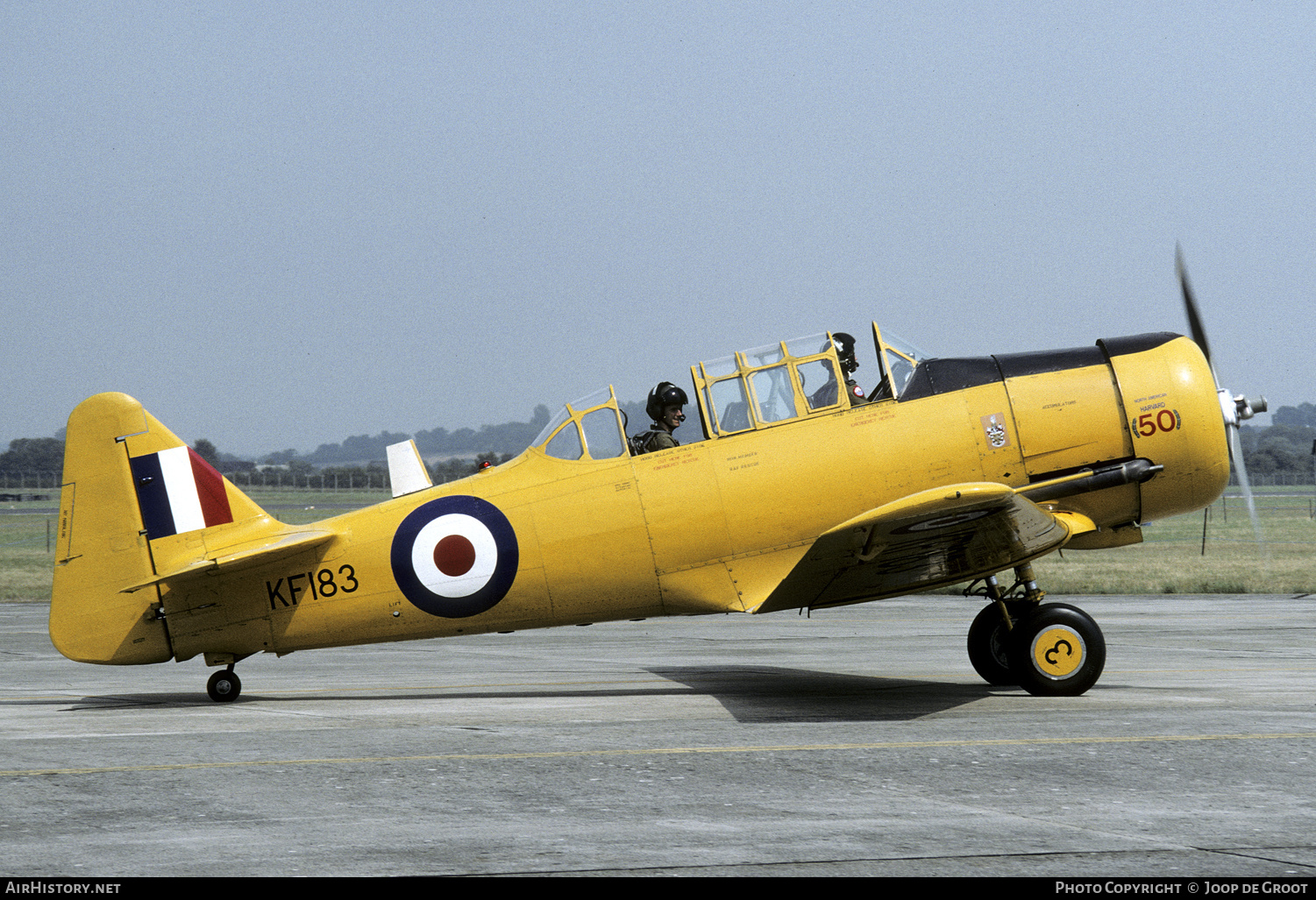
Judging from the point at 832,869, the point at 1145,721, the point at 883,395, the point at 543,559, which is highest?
the point at 883,395

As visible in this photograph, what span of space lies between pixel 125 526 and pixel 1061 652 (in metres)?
7.96

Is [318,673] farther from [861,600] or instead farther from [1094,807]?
[1094,807]

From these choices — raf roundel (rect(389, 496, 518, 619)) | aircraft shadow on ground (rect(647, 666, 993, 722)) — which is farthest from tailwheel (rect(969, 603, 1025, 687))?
raf roundel (rect(389, 496, 518, 619))

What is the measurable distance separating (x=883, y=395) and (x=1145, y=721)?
315 cm

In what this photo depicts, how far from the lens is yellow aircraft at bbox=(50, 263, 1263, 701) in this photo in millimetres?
9250

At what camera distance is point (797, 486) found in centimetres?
927

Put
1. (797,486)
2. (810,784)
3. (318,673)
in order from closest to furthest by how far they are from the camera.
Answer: (810,784)
(797,486)
(318,673)

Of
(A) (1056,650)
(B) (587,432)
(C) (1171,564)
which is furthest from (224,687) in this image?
(C) (1171,564)

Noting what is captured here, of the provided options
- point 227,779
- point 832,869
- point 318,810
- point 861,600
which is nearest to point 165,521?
point 227,779

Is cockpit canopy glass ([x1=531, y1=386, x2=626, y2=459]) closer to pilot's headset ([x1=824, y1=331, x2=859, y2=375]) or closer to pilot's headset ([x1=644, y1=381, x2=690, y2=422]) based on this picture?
pilot's headset ([x1=644, y1=381, x2=690, y2=422])

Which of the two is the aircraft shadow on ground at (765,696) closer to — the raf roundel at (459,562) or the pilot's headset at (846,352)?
the raf roundel at (459,562)

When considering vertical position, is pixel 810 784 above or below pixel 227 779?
below

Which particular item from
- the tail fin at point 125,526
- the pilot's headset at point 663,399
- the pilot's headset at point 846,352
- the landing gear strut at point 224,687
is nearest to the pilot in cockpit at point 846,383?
the pilot's headset at point 846,352

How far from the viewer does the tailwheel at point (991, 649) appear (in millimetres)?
10141
